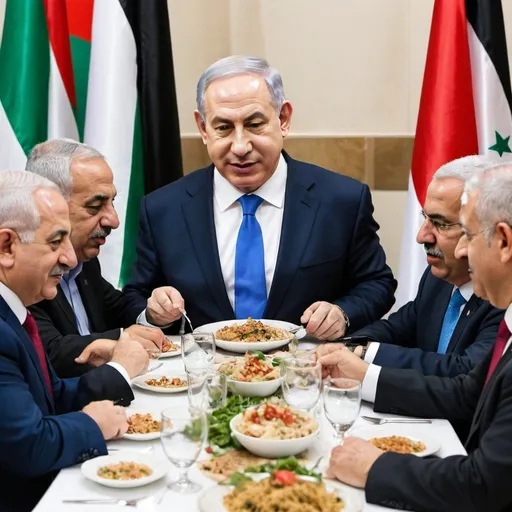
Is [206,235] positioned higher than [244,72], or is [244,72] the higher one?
[244,72]

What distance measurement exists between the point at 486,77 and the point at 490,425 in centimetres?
279

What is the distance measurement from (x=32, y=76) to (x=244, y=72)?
1371 mm

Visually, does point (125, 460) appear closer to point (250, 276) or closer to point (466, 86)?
point (250, 276)

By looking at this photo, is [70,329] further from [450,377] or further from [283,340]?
[450,377]

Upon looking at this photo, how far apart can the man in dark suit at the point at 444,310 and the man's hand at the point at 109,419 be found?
36.1 inches

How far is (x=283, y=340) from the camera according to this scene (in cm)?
303

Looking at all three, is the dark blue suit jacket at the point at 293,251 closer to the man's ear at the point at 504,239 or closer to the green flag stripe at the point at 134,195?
the green flag stripe at the point at 134,195

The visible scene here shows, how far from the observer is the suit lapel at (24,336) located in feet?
7.64

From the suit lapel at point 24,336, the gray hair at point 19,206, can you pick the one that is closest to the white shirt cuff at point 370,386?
the suit lapel at point 24,336

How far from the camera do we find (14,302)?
2.38 meters

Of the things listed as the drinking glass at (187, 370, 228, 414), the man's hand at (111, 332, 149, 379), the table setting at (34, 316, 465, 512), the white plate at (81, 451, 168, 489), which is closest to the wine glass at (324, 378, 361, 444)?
the table setting at (34, 316, 465, 512)

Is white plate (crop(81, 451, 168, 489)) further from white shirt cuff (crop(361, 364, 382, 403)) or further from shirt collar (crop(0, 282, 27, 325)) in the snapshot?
white shirt cuff (crop(361, 364, 382, 403))

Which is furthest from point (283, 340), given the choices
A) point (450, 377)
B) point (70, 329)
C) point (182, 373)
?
point (70, 329)

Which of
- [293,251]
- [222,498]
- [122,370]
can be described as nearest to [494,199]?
[222,498]
